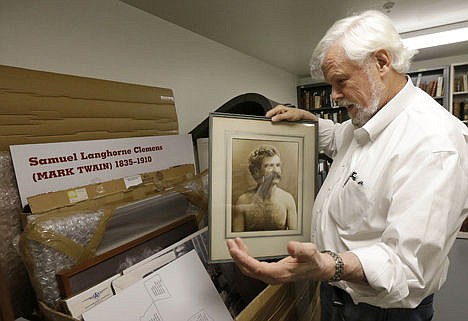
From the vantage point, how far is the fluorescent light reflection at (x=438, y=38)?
2.44 metres

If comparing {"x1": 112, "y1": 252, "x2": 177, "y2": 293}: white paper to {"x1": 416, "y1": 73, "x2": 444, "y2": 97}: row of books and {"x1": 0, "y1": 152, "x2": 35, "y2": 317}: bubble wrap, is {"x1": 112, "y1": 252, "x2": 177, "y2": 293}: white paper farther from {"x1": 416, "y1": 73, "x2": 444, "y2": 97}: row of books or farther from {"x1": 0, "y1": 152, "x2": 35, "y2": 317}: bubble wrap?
{"x1": 416, "y1": 73, "x2": 444, "y2": 97}: row of books

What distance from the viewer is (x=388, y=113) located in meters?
0.88

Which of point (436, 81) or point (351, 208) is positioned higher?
point (436, 81)

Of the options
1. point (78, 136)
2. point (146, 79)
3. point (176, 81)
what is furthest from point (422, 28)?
point (78, 136)

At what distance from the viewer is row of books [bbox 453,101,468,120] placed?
11.5ft

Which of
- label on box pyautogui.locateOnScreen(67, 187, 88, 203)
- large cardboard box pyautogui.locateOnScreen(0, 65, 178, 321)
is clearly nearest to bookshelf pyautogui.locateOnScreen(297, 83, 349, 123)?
large cardboard box pyautogui.locateOnScreen(0, 65, 178, 321)

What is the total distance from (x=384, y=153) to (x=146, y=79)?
1.42 meters

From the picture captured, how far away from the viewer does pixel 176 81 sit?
1963 mm

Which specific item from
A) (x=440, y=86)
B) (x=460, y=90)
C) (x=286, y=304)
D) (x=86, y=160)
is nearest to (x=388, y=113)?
(x=286, y=304)

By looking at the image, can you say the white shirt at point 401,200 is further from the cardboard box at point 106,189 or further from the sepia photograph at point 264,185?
the cardboard box at point 106,189

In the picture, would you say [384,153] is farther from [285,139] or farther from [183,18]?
[183,18]

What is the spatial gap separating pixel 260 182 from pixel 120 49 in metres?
1.15

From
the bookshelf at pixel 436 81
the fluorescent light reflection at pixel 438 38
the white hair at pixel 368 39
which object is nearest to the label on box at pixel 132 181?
the white hair at pixel 368 39

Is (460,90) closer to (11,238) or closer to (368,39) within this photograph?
(368,39)
